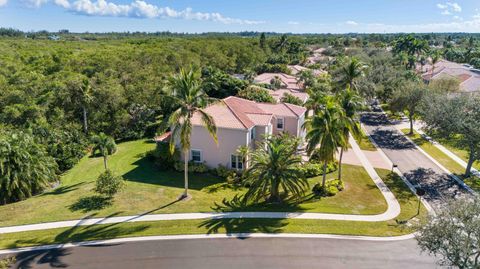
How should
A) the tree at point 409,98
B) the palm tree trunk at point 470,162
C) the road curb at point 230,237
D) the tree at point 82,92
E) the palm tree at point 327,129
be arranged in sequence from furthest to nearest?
1. the tree at point 409,98
2. the tree at point 82,92
3. the palm tree trunk at point 470,162
4. the palm tree at point 327,129
5. the road curb at point 230,237

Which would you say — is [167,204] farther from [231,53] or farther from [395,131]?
[231,53]

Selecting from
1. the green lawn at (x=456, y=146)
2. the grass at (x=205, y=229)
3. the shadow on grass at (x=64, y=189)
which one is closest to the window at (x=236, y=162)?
the grass at (x=205, y=229)

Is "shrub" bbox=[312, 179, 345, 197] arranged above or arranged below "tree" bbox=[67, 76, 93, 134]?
below

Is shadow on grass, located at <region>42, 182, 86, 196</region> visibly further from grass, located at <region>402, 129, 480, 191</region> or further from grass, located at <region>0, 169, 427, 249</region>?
grass, located at <region>402, 129, 480, 191</region>

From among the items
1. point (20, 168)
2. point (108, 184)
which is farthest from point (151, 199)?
point (20, 168)

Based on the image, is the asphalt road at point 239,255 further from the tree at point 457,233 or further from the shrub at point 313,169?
the shrub at point 313,169

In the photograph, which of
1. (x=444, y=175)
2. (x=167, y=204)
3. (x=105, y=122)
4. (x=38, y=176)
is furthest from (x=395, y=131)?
(x=38, y=176)

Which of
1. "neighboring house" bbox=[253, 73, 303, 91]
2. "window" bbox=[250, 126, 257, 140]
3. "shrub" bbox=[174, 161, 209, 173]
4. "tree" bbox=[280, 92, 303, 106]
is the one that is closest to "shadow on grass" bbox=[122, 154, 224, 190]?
"shrub" bbox=[174, 161, 209, 173]
